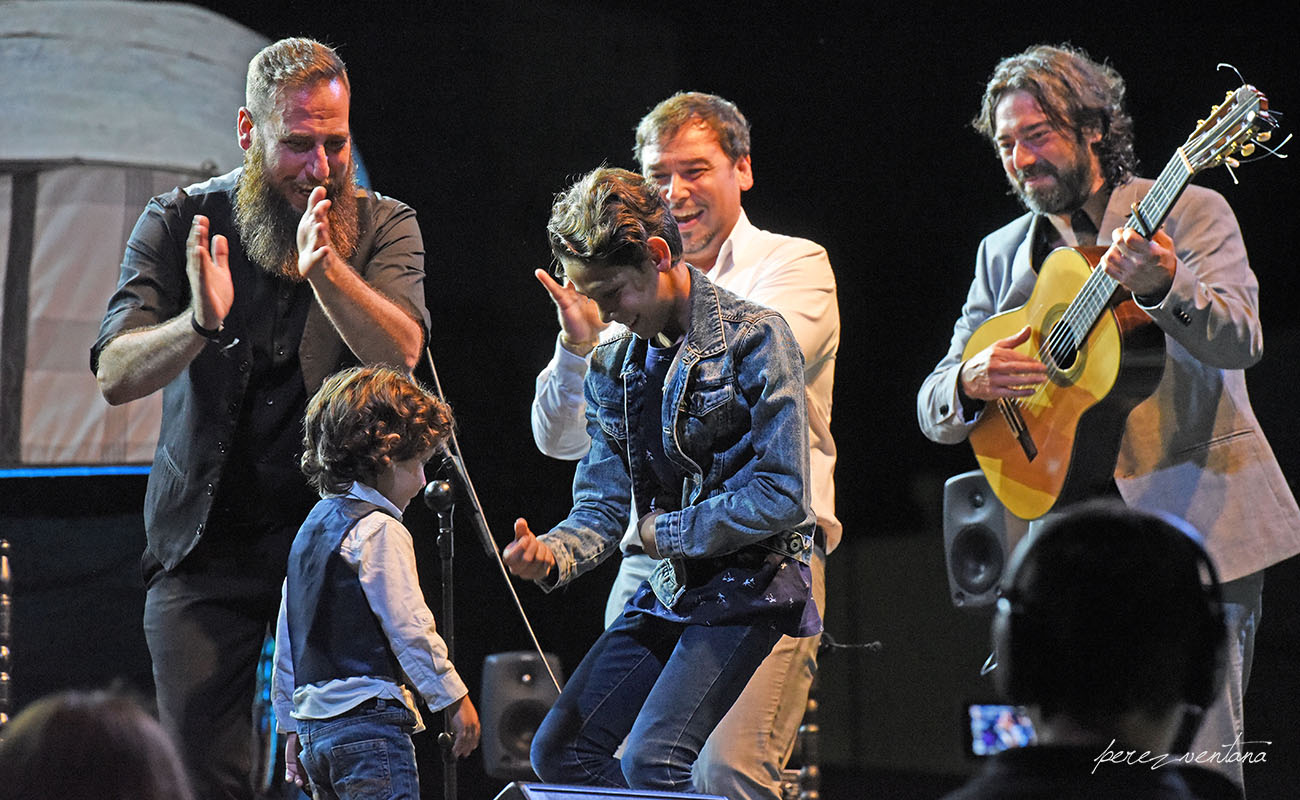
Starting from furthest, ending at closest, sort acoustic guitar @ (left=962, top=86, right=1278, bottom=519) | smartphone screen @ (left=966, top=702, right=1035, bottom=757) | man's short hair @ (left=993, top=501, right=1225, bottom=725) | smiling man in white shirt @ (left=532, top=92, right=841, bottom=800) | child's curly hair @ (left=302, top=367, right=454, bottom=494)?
smartphone screen @ (left=966, top=702, right=1035, bottom=757)
acoustic guitar @ (left=962, top=86, right=1278, bottom=519)
smiling man in white shirt @ (left=532, top=92, right=841, bottom=800)
child's curly hair @ (left=302, top=367, right=454, bottom=494)
man's short hair @ (left=993, top=501, right=1225, bottom=725)

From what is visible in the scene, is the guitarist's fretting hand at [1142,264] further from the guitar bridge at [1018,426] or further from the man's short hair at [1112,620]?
the man's short hair at [1112,620]

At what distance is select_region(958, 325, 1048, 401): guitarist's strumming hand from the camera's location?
4031 mm

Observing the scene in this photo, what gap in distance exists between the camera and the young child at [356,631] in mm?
3180

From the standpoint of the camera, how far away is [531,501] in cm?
600

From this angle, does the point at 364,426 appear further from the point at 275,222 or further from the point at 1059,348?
the point at 1059,348

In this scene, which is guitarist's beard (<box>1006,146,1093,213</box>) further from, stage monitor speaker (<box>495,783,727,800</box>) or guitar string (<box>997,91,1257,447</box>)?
stage monitor speaker (<box>495,783,727,800</box>)

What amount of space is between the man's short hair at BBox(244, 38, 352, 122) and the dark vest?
1.10 metres

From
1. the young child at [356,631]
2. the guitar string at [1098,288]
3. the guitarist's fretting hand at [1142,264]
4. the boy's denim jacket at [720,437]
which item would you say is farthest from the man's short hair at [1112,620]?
the guitar string at [1098,288]

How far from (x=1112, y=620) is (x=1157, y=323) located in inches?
103

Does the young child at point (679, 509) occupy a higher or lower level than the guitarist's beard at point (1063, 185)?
lower

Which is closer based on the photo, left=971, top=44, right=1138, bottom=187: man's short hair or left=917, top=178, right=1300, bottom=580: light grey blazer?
left=917, top=178, right=1300, bottom=580: light grey blazer

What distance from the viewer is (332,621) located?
3229 millimetres

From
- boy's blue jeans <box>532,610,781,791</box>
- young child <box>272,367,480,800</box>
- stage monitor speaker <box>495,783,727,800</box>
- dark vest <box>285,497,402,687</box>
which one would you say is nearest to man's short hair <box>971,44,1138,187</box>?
boy's blue jeans <box>532,610,781,791</box>

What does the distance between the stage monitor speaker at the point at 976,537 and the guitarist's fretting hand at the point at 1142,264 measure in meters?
0.88
